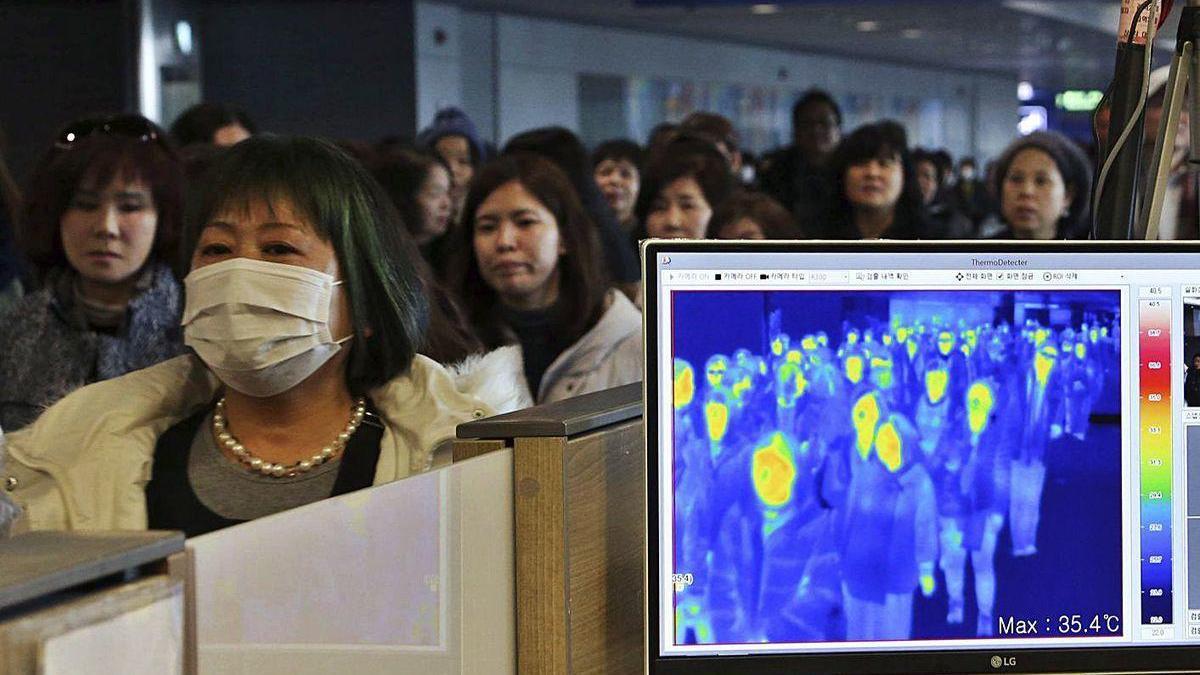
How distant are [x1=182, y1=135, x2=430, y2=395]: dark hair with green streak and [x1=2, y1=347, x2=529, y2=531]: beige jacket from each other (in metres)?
Result: 0.05

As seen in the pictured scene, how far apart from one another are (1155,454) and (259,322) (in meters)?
1.04

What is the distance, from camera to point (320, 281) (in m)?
1.96

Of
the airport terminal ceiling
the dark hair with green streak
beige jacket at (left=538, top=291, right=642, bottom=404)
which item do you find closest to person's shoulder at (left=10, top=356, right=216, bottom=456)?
the dark hair with green streak

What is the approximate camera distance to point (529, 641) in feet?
4.43

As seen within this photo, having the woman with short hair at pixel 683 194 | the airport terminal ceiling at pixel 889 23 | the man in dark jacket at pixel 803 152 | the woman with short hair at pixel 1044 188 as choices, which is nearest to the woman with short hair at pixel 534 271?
the woman with short hair at pixel 683 194

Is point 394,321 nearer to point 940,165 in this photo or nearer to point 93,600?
point 93,600

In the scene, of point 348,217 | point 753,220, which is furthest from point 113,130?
point 348,217

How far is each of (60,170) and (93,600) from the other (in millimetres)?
2796

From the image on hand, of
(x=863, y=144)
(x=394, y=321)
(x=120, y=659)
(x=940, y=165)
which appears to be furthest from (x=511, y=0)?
(x=120, y=659)

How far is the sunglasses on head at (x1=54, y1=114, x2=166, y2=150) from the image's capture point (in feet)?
11.6

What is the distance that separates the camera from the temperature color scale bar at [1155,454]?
137cm
